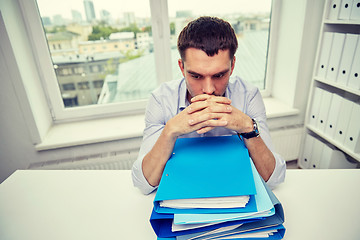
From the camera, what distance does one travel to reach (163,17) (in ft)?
6.30

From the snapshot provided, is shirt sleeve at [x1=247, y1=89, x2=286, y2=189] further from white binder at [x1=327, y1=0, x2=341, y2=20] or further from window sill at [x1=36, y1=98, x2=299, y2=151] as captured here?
white binder at [x1=327, y1=0, x2=341, y2=20]

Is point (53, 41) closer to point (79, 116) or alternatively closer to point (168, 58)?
point (79, 116)

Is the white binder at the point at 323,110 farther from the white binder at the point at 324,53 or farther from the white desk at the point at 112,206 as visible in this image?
the white desk at the point at 112,206

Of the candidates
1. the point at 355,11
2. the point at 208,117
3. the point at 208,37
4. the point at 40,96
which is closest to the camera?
the point at 208,117

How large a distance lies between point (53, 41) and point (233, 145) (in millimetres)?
1725

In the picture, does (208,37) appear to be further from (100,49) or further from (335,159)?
(335,159)

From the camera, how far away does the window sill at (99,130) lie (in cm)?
179

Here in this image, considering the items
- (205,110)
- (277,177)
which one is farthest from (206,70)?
(277,177)

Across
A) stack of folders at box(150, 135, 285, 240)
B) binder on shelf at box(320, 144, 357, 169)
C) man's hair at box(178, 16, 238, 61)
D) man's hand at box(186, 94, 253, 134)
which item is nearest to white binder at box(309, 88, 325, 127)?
binder on shelf at box(320, 144, 357, 169)

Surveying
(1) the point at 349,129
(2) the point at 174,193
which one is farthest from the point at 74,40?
(1) the point at 349,129

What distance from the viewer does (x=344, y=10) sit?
1.59 m

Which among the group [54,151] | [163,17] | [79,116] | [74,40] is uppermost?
[163,17]

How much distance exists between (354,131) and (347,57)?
0.52 meters

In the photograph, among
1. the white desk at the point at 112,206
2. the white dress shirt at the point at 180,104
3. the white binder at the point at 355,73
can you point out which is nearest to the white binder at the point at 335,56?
the white binder at the point at 355,73
